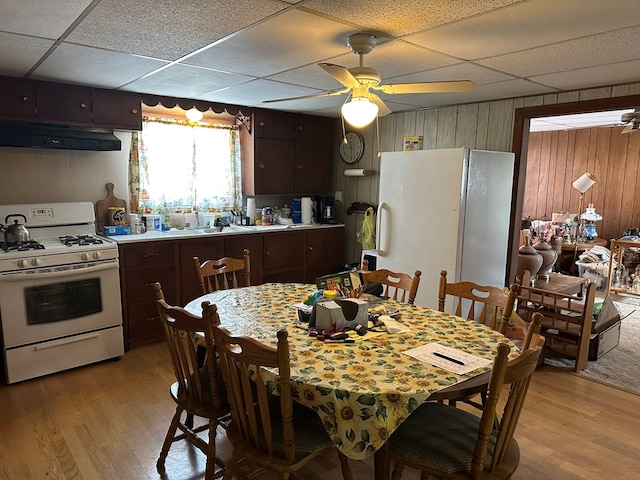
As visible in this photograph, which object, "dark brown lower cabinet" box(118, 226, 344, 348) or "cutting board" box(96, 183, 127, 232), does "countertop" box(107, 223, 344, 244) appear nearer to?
"dark brown lower cabinet" box(118, 226, 344, 348)

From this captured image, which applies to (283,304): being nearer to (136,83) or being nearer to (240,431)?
(240,431)

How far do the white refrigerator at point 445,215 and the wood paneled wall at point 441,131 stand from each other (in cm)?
41

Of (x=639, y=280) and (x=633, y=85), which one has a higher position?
(x=633, y=85)

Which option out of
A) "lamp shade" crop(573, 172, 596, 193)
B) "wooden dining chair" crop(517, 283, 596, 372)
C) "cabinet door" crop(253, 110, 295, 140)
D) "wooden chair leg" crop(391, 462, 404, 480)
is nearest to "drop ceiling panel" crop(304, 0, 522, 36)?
"wooden chair leg" crop(391, 462, 404, 480)

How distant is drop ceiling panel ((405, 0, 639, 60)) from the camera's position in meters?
1.78

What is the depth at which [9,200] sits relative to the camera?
11.4 feet

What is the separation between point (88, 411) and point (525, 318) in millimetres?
3260

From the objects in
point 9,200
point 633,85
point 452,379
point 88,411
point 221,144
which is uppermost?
point 633,85

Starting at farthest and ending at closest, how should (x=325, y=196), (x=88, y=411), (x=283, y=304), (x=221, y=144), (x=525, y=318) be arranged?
(x=325, y=196) → (x=221, y=144) → (x=525, y=318) → (x=88, y=411) → (x=283, y=304)

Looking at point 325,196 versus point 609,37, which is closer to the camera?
point 609,37

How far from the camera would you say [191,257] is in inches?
154

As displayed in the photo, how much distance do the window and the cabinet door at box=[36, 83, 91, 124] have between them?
60 cm

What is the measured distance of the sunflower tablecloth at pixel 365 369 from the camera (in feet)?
4.69

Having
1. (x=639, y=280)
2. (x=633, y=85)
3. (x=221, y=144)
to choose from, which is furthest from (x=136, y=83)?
(x=639, y=280)
